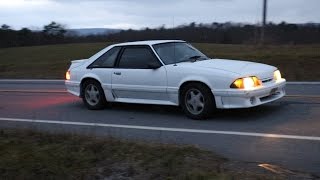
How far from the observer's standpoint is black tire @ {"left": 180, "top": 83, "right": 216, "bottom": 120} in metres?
9.98

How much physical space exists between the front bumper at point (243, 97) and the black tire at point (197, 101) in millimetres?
139

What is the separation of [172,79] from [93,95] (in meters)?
2.27

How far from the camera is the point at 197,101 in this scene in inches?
400

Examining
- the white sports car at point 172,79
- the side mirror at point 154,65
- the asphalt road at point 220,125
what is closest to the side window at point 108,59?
the white sports car at point 172,79

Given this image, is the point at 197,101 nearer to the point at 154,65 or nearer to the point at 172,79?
the point at 172,79

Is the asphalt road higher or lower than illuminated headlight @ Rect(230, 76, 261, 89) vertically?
lower

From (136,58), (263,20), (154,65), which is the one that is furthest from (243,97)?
(263,20)

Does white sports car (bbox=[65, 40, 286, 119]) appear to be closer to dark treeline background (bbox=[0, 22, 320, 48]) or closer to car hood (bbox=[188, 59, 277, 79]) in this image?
car hood (bbox=[188, 59, 277, 79])

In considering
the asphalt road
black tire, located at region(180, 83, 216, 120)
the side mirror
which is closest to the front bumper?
black tire, located at region(180, 83, 216, 120)

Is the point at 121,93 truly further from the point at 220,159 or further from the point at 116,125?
the point at 220,159

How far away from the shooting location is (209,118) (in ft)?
33.3

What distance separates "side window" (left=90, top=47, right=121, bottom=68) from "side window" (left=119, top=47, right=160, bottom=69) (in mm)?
214

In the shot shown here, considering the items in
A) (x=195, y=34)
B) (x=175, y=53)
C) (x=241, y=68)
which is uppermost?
(x=195, y=34)

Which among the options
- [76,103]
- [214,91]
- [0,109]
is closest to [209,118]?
[214,91]
